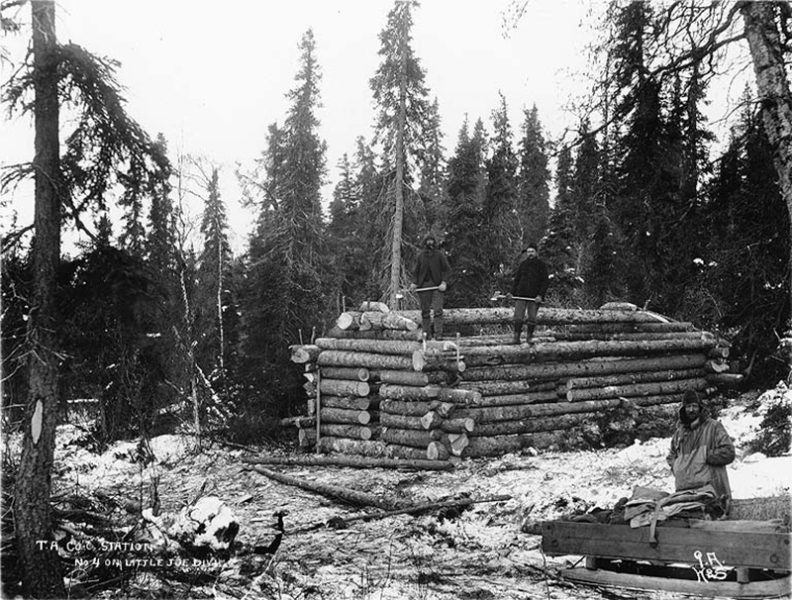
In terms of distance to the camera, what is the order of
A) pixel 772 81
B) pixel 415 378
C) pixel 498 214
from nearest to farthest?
pixel 772 81
pixel 415 378
pixel 498 214

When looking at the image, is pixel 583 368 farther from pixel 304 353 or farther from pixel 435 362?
pixel 304 353

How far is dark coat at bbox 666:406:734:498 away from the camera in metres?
6.88

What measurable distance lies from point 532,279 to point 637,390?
15.9ft

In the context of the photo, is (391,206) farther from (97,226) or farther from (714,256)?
(97,226)

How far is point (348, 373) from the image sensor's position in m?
15.7

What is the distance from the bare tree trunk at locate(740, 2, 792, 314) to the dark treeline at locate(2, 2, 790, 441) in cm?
114

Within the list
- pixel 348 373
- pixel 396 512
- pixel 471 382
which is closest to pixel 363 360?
pixel 348 373

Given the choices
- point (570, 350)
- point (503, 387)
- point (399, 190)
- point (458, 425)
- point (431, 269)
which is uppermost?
point (399, 190)

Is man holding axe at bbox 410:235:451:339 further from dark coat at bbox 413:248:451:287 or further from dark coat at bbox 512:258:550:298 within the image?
dark coat at bbox 512:258:550:298

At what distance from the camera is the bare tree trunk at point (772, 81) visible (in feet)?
25.2

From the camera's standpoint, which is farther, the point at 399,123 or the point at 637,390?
the point at 399,123

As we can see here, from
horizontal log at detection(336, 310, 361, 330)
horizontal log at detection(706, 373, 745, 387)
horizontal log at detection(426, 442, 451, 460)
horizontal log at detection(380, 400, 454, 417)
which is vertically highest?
horizontal log at detection(336, 310, 361, 330)

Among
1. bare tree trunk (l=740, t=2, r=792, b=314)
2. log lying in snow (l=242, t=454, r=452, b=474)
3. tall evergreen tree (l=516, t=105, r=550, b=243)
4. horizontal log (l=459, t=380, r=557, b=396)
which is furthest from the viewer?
tall evergreen tree (l=516, t=105, r=550, b=243)

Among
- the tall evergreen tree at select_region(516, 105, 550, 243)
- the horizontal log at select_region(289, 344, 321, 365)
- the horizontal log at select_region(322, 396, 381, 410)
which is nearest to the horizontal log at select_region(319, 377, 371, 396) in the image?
the horizontal log at select_region(322, 396, 381, 410)
